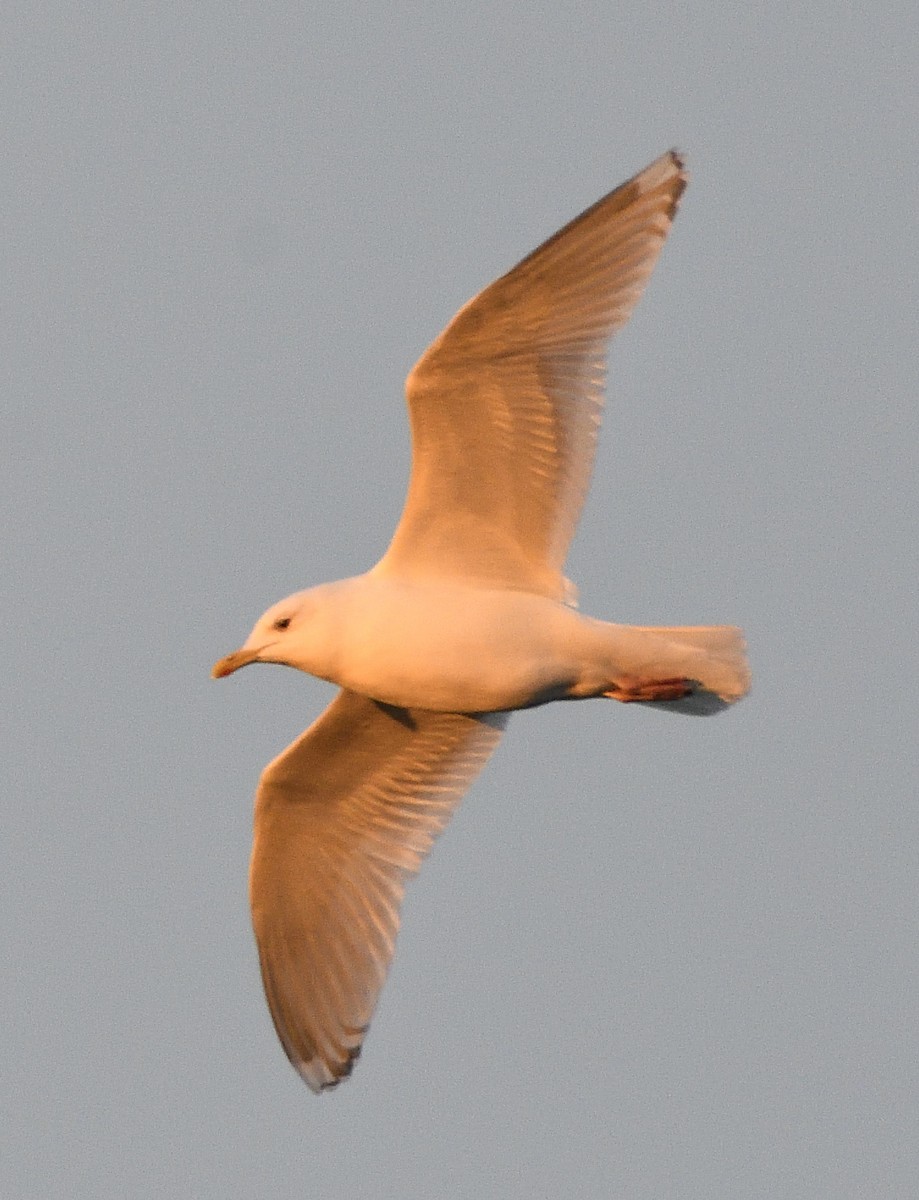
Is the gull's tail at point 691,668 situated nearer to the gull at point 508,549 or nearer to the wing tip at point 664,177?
the gull at point 508,549

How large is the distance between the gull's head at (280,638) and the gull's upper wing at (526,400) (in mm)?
469

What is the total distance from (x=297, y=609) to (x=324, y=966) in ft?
7.25

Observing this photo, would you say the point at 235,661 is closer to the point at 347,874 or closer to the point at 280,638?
the point at 280,638

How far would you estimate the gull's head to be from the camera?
1111 centimetres

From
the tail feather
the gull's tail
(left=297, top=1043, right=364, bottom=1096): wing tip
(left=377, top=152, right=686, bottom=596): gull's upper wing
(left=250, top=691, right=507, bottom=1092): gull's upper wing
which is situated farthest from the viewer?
(left=297, top=1043, right=364, bottom=1096): wing tip

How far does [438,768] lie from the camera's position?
12.5 meters

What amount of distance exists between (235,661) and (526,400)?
1.70 metres

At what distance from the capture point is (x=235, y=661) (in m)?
11.2

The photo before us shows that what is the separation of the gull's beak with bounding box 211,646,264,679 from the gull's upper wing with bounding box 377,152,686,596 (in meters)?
0.69

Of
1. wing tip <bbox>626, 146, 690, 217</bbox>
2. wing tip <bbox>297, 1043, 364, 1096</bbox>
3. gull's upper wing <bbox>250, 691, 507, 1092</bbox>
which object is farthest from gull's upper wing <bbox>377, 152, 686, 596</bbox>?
wing tip <bbox>297, 1043, 364, 1096</bbox>

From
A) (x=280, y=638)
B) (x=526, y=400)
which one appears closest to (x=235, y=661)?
(x=280, y=638)

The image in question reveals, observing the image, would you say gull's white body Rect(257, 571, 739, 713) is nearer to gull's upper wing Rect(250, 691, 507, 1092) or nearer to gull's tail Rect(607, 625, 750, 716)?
gull's tail Rect(607, 625, 750, 716)

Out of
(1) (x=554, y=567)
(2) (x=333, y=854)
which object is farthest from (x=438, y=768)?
(1) (x=554, y=567)

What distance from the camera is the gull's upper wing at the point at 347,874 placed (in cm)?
1241
